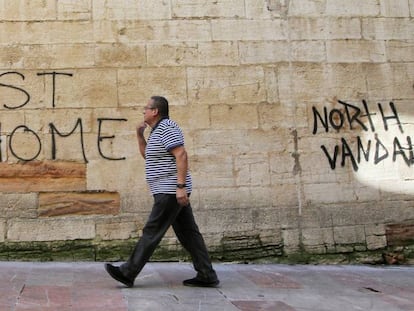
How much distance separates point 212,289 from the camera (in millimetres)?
4520

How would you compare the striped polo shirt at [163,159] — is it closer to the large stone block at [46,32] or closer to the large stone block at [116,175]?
→ the large stone block at [116,175]

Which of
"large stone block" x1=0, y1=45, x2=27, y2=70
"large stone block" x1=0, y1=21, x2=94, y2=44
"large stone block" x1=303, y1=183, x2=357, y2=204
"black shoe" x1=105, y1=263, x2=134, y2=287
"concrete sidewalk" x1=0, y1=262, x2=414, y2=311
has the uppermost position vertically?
"large stone block" x1=0, y1=21, x2=94, y2=44

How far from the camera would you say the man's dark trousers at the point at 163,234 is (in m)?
4.32

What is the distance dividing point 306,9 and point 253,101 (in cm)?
131

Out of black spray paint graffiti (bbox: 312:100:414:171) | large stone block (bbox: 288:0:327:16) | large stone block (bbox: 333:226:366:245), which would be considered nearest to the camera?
large stone block (bbox: 333:226:366:245)

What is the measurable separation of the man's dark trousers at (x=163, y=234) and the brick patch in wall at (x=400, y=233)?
260 centimetres

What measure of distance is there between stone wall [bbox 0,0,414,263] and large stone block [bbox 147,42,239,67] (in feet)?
0.04

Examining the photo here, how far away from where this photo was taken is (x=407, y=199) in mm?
6184

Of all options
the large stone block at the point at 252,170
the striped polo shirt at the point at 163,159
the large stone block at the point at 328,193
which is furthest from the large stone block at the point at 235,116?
the striped polo shirt at the point at 163,159

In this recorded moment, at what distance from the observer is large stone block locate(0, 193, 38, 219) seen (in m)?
5.62

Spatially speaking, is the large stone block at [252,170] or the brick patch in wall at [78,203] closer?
the brick patch in wall at [78,203]

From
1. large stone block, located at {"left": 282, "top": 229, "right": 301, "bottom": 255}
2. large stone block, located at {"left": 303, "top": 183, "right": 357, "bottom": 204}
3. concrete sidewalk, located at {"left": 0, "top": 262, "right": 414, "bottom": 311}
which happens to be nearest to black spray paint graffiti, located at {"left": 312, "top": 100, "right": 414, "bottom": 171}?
large stone block, located at {"left": 303, "top": 183, "right": 357, "bottom": 204}

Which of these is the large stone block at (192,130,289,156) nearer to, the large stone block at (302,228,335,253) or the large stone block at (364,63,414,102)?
the large stone block at (302,228,335,253)

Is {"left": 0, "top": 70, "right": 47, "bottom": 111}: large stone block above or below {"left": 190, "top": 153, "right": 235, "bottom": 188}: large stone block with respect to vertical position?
above
